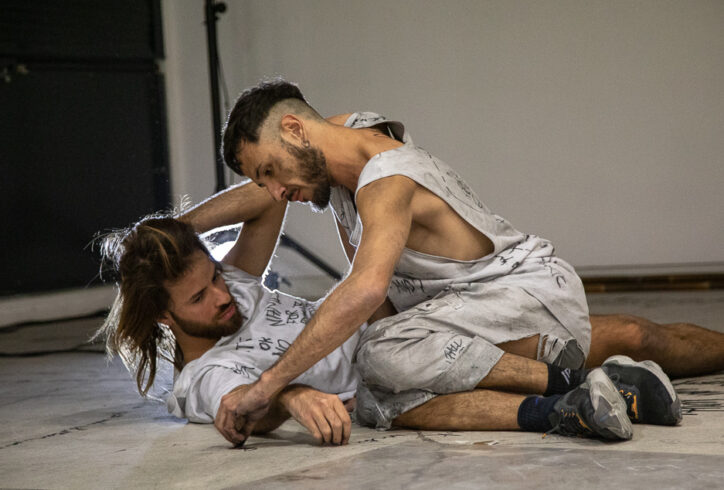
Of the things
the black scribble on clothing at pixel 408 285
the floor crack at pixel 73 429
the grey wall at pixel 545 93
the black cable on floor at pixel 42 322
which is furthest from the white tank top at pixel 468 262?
the black cable on floor at pixel 42 322

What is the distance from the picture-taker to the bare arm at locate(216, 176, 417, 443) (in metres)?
1.54

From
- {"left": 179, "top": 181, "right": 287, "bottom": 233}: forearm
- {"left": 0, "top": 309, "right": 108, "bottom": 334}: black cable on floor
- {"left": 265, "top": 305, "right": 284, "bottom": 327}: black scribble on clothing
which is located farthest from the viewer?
{"left": 0, "top": 309, "right": 108, "bottom": 334}: black cable on floor

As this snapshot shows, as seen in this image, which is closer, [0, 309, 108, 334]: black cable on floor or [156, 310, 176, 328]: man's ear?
[156, 310, 176, 328]: man's ear

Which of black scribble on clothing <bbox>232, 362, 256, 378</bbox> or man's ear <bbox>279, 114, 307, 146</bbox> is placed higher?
man's ear <bbox>279, 114, 307, 146</bbox>

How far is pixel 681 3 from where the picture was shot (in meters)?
4.43

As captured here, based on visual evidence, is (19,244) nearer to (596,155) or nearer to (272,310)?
(272,310)

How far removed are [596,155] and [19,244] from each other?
3.21m

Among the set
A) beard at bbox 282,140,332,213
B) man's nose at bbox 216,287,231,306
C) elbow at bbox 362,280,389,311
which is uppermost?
beard at bbox 282,140,332,213

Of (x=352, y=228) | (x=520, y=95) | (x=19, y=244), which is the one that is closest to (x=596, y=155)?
(x=520, y=95)

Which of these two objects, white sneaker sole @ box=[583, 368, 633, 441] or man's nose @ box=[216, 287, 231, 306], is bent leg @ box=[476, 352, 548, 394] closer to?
white sneaker sole @ box=[583, 368, 633, 441]

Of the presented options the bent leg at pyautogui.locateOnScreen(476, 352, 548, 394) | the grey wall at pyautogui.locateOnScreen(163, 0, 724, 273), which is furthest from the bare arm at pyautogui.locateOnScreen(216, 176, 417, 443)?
the grey wall at pyautogui.locateOnScreen(163, 0, 724, 273)

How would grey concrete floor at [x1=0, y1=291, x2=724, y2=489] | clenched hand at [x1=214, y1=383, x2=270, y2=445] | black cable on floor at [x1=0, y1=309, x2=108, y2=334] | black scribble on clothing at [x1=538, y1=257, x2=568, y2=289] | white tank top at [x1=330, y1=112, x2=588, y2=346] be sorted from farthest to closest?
black cable on floor at [x1=0, y1=309, x2=108, y2=334] → black scribble on clothing at [x1=538, y1=257, x2=568, y2=289] → white tank top at [x1=330, y1=112, x2=588, y2=346] → clenched hand at [x1=214, y1=383, x2=270, y2=445] → grey concrete floor at [x1=0, y1=291, x2=724, y2=489]

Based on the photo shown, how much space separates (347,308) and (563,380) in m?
0.52

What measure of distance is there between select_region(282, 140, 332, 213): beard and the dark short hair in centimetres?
8
